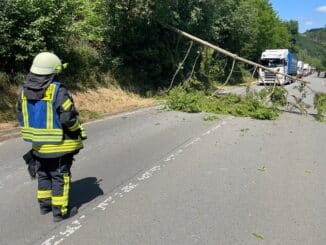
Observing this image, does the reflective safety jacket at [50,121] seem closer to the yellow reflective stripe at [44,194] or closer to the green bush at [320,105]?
the yellow reflective stripe at [44,194]

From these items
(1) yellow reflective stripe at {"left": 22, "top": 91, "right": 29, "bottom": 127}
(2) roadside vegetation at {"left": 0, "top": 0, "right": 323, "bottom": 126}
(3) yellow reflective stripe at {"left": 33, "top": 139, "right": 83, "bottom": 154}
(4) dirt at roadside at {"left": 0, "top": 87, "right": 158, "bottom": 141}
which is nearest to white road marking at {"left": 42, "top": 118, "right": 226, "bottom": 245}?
(3) yellow reflective stripe at {"left": 33, "top": 139, "right": 83, "bottom": 154}

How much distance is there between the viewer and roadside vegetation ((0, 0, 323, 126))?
41.6 ft

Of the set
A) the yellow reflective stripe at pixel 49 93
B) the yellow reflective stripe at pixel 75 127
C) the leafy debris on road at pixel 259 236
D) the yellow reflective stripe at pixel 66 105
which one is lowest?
the leafy debris on road at pixel 259 236

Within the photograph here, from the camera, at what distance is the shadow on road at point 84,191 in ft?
19.2

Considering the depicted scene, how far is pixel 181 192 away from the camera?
20.4ft

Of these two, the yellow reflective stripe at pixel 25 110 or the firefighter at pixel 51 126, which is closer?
the firefighter at pixel 51 126

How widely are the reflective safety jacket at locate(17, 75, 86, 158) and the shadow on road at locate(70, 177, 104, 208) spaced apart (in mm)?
1065

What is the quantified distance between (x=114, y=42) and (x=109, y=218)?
51.0 feet

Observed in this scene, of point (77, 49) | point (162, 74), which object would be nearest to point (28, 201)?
point (77, 49)

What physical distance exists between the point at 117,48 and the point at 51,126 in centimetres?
1576

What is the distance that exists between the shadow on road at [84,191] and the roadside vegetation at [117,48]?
5450 millimetres

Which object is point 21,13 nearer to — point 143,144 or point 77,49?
point 77,49

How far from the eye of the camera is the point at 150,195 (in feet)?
19.9

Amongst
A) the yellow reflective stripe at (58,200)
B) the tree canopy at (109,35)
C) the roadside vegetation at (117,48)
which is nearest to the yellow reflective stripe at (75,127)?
the yellow reflective stripe at (58,200)
